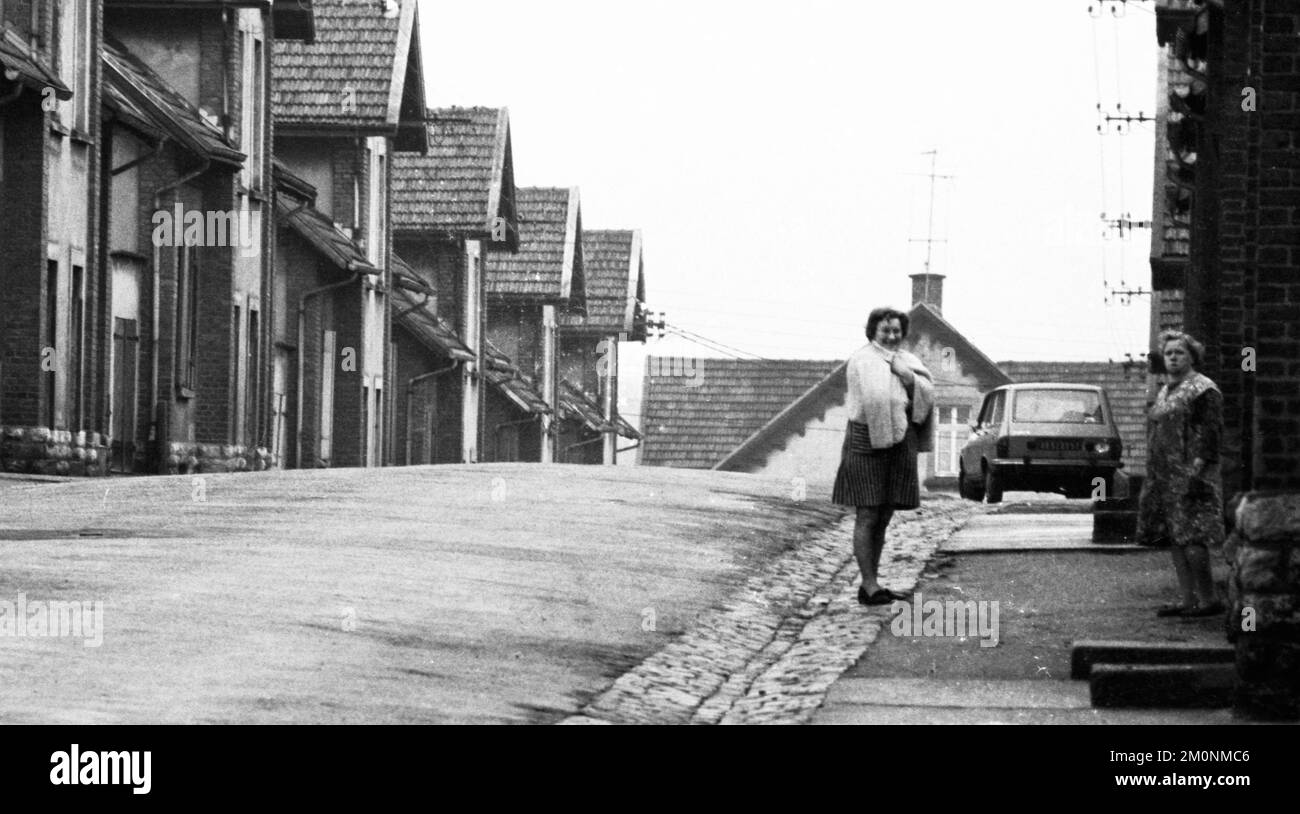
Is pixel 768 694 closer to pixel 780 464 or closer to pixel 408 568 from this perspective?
pixel 408 568

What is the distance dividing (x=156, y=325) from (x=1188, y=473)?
21.5 meters

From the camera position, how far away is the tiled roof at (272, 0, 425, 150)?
4684cm

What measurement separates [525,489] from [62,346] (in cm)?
712

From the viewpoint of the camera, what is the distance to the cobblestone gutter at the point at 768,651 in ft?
36.8

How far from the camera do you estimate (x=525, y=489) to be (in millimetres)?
24109

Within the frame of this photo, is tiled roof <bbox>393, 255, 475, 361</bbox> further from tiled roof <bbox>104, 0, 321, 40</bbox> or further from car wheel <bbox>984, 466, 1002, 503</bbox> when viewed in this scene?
car wheel <bbox>984, 466, 1002, 503</bbox>

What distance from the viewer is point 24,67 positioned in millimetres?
25391

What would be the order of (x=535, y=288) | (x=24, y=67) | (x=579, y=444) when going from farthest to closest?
(x=579, y=444) → (x=535, y=288) → (x=24, y=67)

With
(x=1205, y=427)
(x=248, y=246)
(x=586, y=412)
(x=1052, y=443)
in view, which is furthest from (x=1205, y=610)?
(x=586, y=412)

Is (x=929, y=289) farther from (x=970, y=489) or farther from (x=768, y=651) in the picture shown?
(x=768, y=651)

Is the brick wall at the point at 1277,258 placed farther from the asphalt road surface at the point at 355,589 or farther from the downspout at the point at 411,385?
the downspout at the point at 411,385

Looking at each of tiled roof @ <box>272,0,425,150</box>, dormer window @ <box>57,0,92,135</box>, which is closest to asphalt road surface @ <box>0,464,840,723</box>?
dormer window @ <box>57,0,92,135</box>

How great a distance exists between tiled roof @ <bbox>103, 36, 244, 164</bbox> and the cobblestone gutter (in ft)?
49.3

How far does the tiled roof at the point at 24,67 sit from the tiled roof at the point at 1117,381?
131 ft
